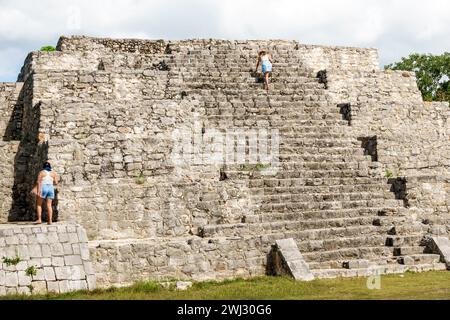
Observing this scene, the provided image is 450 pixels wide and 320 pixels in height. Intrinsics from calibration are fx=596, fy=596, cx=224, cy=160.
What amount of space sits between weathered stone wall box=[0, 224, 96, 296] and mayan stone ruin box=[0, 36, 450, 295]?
22 millimetres

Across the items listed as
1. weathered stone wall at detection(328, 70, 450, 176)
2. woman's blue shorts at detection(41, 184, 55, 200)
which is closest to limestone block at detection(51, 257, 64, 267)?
woman's blue shorts at detection(41, 184, 55, 200)

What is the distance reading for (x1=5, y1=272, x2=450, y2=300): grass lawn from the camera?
358 inches

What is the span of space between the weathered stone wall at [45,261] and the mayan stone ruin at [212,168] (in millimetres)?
22

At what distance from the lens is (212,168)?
13758mm

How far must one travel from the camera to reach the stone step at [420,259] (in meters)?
11.8

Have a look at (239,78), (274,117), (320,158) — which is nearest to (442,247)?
(320,158)

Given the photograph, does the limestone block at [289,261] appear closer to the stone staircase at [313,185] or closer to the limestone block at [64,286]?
the stone staircase at [313,185]

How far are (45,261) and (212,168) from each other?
16.5ft

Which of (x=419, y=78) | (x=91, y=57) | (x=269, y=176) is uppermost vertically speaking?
(x=419, y=78)

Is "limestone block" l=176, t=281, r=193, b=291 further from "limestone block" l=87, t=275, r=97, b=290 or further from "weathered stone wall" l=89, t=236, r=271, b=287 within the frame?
"limestone block" l=87, t=275, r=97, b=290
